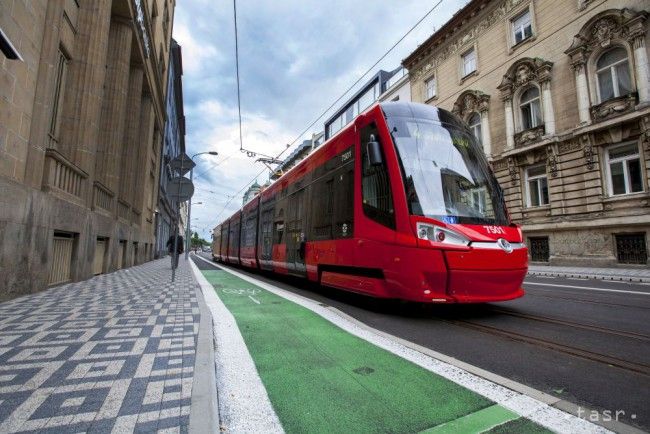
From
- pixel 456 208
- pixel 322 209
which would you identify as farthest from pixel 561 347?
pixel 322 209

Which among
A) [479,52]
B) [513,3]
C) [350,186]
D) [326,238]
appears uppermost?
[513,3]

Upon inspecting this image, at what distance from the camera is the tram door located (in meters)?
8.15

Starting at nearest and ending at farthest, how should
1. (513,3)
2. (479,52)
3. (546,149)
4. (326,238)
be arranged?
(326,238)
(546,149)
(513,3)
(479,52)

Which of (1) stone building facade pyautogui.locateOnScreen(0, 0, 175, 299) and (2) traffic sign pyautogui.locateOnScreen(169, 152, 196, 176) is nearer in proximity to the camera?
(1) stone building facade pyautogui.locateOnScreen(0, 0, 175, 299)

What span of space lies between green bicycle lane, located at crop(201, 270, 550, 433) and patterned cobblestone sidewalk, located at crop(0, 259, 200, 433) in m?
0.65

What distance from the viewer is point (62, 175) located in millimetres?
7961

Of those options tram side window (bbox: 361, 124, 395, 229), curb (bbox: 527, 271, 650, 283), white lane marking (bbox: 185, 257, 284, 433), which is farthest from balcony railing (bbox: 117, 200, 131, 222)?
curb (bbox: 527, 271, 650, 283)

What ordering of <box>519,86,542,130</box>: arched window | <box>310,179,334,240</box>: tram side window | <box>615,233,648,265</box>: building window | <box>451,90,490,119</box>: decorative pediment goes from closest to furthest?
1. <box>310,179,334,240</box>: tram side window
2. <box>615,233,648,265</box>: building window
3. <box>519,86,542,130</box>: arched window
4. <box>451,90,490,119</box>: decorative pediment

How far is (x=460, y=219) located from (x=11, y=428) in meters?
4.62

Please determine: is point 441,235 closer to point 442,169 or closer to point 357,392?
point 442,169

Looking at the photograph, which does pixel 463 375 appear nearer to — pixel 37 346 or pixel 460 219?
pixel 460 219

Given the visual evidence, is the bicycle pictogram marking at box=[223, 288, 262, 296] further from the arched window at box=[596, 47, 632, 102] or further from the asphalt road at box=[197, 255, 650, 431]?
the arched window at box=[596, 47, 632, 102]

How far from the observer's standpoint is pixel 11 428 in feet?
6.26

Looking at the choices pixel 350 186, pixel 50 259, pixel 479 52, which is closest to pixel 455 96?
pixel 479 52
